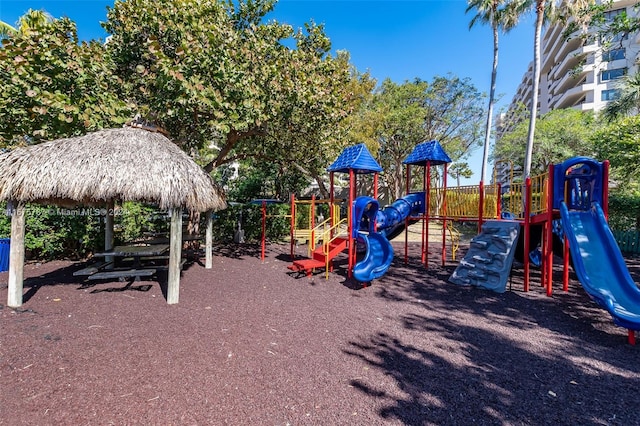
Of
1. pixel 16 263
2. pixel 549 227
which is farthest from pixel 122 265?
pixel 549 227

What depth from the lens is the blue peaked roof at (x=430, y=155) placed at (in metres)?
9.89

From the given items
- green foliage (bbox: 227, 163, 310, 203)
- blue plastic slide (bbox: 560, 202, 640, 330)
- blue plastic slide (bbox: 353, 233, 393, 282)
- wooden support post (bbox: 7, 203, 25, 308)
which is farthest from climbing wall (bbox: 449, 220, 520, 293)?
green foliage (bbox: 227, 163, 310, 203)

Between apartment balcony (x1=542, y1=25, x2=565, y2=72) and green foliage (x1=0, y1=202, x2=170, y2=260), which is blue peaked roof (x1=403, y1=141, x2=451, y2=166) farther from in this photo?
apartment balcony (x1=542, y1=25, x2=565, y2=72)

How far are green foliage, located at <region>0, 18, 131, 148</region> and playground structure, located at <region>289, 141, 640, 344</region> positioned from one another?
628 cm

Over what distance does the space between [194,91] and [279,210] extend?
32.3ft

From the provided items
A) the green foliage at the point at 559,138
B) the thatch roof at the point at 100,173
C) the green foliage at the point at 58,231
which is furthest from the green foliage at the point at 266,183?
the green foliage at the point at 559,138

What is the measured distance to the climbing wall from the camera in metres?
7.00

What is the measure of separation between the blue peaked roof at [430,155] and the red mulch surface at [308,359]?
194 inches

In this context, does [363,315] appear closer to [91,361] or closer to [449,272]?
[91,361]

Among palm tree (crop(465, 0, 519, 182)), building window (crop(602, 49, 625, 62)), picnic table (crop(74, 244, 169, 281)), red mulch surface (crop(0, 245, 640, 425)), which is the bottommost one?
red mulch surface (crop(0, 245, 640, 425))

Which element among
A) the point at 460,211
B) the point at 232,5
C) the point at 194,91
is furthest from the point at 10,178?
the point at 460,211

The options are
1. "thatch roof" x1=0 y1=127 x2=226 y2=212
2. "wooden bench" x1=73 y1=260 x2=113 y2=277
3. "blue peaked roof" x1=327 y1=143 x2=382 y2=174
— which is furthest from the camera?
"blue peaked roof" x1=327 y1=143 x2=382 y2=174

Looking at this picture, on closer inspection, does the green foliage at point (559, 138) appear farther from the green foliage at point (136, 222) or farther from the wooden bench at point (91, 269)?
the wooden bench at point (91, 269)

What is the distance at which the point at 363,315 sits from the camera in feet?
17.7
